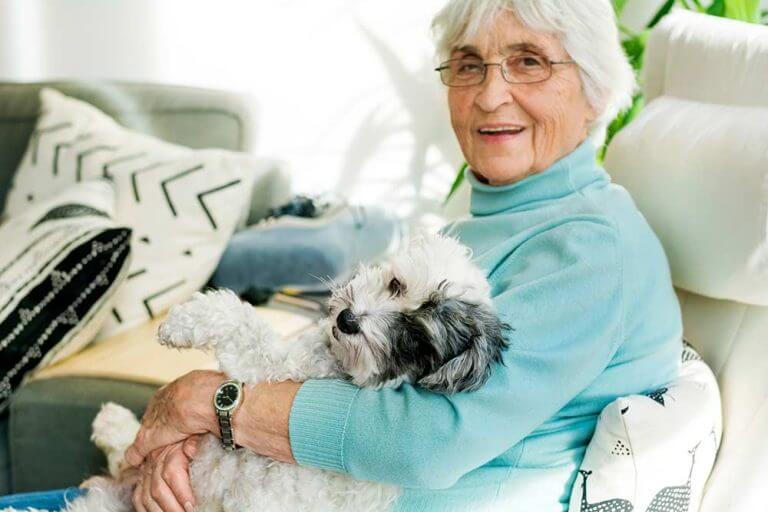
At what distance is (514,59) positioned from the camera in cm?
140

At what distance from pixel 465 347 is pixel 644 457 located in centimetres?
37

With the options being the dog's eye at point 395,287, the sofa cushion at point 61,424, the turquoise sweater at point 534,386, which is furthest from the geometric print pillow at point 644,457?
the sofa cushion at point 61,424

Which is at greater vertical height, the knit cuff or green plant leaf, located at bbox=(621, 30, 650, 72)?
green plant leaf, located at bbox=(621, 30, 650, 72)

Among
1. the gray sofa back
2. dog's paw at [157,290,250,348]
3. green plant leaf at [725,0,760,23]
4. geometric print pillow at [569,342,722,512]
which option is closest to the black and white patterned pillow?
dog's paw at [157,290,250,348]

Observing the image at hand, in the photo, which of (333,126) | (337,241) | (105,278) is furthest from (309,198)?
(105,278)

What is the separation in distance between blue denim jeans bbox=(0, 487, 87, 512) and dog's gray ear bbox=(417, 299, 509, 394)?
2.75 ft

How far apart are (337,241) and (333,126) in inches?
25.9

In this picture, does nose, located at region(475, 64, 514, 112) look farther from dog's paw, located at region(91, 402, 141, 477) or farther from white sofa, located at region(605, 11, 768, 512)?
dog's paw, located at region(91, 402, 141, 477)

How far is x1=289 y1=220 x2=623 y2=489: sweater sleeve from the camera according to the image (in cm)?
109

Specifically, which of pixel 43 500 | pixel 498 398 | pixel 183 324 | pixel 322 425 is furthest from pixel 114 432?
pixel 498 398

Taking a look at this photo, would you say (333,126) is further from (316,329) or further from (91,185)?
(316,329)

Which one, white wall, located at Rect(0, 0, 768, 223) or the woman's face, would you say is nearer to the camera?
the woman's face

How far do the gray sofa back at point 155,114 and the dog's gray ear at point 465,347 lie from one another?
1896 mm

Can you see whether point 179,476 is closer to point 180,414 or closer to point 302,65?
point 180,414
